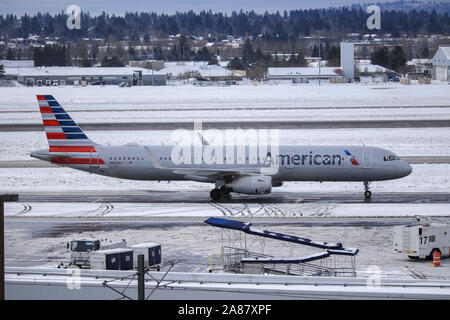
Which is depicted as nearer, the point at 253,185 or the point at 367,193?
the point at 253,185

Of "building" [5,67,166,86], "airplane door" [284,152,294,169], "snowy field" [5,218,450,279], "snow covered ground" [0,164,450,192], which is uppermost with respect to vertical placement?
"building" [5,67,166,86]

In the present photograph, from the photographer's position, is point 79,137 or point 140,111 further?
point 140,111

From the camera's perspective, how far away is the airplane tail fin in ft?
174

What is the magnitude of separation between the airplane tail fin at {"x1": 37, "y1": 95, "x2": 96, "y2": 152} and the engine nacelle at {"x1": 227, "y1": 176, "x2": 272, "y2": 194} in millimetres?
10995

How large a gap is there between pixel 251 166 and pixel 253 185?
7.34ft

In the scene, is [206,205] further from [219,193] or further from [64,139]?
[64,139]

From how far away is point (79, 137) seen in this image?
53.1 m

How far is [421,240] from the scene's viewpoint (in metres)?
34.3

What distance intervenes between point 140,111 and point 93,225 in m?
68.2

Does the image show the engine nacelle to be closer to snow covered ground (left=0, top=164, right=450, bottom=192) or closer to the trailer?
snow covered ground (left=0, top=164, right=450, bottom=192)

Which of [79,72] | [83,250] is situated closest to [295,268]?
[83,250]

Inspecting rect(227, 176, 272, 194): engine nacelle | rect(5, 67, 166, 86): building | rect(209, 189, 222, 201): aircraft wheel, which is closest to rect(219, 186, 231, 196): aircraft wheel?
rect(209, 189, 222, 201): aircraft wheel
